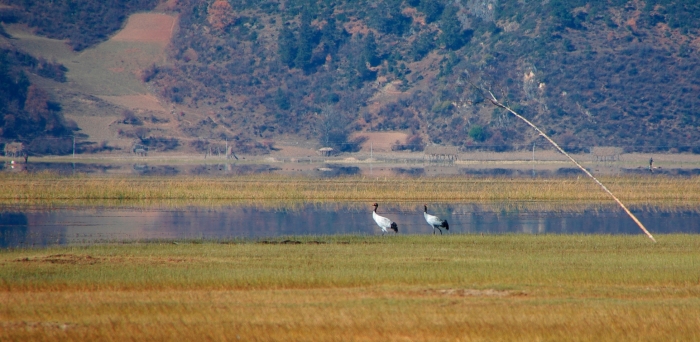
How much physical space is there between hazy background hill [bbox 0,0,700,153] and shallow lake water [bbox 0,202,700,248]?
2970 inches

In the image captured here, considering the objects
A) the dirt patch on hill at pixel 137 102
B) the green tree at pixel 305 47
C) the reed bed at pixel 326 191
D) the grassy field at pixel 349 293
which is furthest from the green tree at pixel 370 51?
the grassy field at pixel 349 293

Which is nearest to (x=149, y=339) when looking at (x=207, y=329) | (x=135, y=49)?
(x=207, y=329)

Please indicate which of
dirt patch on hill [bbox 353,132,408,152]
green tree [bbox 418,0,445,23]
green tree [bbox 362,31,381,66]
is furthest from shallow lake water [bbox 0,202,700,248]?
green tree [bbox 418,0,445,23]

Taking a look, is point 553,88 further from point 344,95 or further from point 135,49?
point 135,49

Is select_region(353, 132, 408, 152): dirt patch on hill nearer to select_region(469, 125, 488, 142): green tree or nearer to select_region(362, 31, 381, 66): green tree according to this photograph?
select_region(469, 125, 488, 142): green tree

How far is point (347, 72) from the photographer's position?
150500mm

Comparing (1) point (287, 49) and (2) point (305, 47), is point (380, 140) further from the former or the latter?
(1) point (287, 49)

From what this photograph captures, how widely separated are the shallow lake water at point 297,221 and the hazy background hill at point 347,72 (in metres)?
75.4

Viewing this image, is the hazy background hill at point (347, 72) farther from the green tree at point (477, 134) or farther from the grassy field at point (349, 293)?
the grassy field at point (349, 293)

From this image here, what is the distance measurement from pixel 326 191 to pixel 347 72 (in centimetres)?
9899

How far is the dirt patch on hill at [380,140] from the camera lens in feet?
409

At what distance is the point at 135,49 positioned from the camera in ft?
513

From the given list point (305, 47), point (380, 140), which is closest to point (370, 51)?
point (305, 47)

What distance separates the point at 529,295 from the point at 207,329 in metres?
6.24
